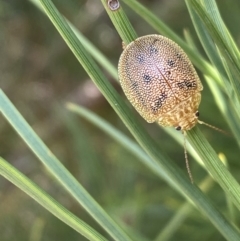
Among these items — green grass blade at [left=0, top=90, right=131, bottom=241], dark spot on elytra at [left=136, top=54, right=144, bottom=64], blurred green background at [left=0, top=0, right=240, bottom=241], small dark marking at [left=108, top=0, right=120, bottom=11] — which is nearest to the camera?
small dark marking at [left=108, top=0, right=120, bottom=11]

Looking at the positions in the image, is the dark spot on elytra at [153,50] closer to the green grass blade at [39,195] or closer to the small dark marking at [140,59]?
the small dark marking at [140,59]

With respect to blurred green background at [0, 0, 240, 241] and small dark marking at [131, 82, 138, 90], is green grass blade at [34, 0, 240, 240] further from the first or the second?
blurred green background at [0, 0, 240, 241]

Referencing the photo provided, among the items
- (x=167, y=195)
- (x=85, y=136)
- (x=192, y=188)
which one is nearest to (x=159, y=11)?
(x=85, y=136)

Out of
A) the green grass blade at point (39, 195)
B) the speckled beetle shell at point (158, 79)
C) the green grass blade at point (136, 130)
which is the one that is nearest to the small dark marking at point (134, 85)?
the speckled beetle shell at point (158, 79)

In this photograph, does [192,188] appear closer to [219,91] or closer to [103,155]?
[219,91]

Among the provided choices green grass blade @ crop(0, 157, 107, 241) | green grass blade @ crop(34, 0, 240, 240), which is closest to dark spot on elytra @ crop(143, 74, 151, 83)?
green grass blade @ crop(34, 0, 240, 240)

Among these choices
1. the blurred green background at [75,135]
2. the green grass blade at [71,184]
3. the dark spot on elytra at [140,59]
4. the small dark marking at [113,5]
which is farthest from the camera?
the blurred green background at [75,135]
